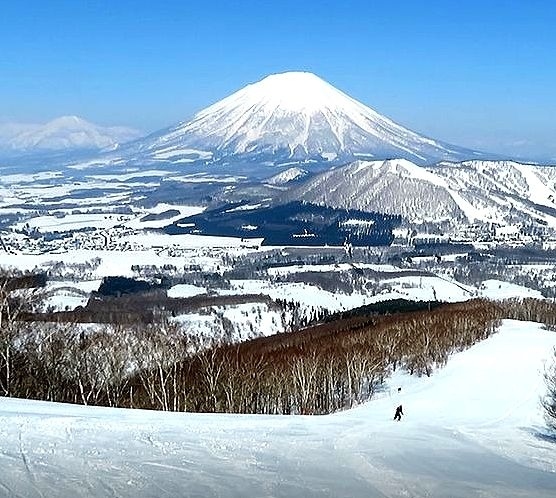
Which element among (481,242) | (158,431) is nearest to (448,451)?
(158,431)

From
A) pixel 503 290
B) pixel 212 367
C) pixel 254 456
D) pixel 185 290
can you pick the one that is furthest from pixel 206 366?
pixel 503 290

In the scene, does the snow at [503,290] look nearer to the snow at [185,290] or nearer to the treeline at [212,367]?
the snow at [185,290]

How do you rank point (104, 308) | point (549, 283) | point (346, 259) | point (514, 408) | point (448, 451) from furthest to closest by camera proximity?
point (346, 259) < point (549, 283) < point (104, 308) < point (514, 408) < point (448, 451)

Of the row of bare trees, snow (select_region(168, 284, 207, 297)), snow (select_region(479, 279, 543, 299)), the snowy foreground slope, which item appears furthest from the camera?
snow (select_region(479, 279, 543, 299))


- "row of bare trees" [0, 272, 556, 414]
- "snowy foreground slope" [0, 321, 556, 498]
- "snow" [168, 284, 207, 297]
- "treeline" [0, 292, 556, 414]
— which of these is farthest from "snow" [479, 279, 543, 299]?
"snowy foreground slope" [0, 321, 556, 498]

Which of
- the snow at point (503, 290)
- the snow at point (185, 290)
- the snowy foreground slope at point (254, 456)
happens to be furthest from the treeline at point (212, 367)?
the snow at point (503, 290)

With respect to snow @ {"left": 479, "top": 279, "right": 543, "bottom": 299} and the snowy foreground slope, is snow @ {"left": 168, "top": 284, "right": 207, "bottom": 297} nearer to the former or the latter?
snow @ {"left": 479, "top": 279, "right": 543, "bottom": 299}

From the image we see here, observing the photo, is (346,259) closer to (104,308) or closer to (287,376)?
(104,308)
